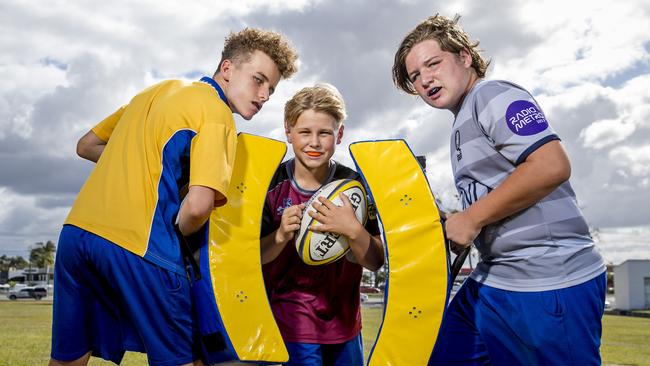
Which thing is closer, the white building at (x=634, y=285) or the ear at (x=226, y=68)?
the ear at (x=226, y=68)

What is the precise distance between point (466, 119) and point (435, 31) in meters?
0.59

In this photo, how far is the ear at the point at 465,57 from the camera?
11.7 ft

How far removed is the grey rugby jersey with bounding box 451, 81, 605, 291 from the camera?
3049 mm

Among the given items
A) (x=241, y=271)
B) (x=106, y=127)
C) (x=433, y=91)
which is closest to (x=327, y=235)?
(x=241, y=271)

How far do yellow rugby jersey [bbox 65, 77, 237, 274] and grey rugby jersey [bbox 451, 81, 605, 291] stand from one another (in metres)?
1.21

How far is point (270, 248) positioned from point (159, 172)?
34.5 inches

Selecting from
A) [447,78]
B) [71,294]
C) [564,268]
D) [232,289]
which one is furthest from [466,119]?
[71,294]

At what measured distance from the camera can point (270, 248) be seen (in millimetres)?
3748

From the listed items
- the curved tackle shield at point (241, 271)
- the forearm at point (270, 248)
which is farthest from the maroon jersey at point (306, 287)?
the curved tackle shield at point (241, 271)

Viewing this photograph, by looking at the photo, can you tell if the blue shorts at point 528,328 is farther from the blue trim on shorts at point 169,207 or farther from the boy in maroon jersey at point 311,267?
the blue trim on shorts at point 169,207

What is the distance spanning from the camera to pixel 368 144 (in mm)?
3359

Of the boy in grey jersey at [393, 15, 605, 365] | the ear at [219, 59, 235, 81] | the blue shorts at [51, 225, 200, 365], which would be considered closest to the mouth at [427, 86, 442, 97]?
the boy in grey jersey at [393, 15, 605, 365]

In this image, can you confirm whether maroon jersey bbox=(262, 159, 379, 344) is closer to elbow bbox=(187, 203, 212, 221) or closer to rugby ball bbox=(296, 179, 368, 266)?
rugby ball bbox=(296, 179, 368, 266)

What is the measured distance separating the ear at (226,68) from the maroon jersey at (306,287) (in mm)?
702
